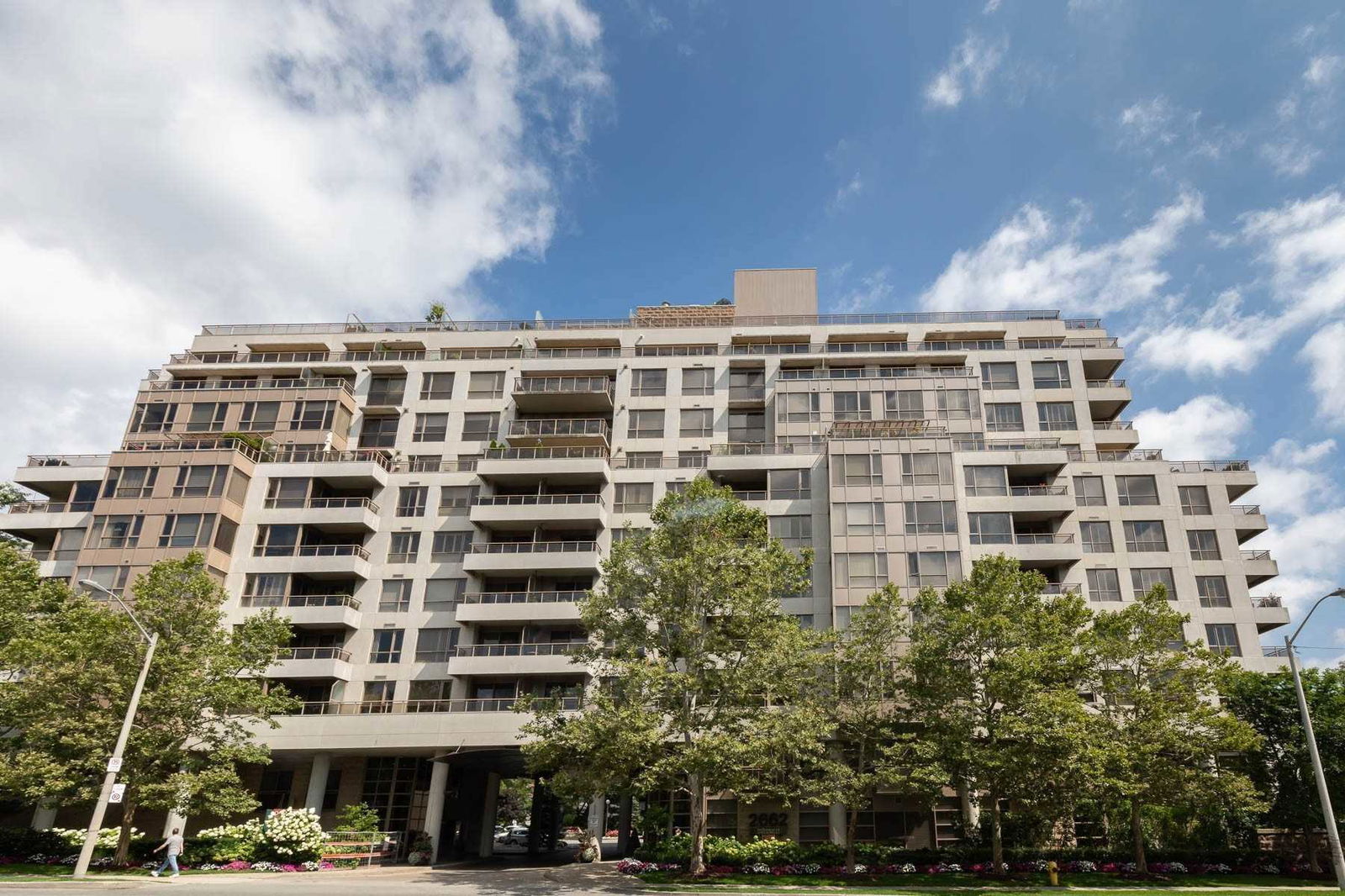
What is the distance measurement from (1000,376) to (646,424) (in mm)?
23979

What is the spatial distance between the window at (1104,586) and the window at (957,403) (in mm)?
11595

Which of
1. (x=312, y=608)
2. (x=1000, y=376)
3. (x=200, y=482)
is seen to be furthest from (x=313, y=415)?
(x=1000, y=376)

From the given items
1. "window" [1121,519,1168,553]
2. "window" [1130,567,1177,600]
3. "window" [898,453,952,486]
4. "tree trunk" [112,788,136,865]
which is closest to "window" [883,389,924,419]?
"window" [898,453,952,486]

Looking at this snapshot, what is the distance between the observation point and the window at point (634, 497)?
5159 cm

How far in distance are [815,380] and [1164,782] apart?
2862 centimetres

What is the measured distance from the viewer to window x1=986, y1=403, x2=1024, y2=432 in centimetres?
5416

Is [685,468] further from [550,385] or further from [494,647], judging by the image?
[494,647]

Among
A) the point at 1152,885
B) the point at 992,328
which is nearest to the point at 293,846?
the point at 1152,885

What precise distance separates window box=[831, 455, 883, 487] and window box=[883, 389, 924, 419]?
16.9 ft

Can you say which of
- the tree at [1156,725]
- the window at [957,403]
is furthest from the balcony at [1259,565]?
the tree at [1156,725]

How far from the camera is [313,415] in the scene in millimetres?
53219

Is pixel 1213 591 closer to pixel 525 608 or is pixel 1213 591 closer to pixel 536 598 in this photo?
pixel 536 598

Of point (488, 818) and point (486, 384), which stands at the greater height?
point (486, 384)

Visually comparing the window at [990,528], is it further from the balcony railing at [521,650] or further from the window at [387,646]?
the window at [387,646]
